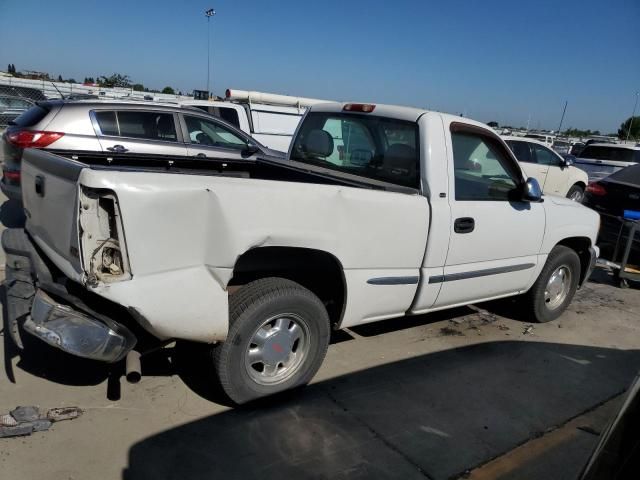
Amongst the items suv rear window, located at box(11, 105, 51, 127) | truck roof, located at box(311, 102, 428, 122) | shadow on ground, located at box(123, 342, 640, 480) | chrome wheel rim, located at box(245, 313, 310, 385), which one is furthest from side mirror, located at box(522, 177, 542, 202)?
suv rear window, located at box(11, 105, 51, 127)

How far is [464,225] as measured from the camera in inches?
150

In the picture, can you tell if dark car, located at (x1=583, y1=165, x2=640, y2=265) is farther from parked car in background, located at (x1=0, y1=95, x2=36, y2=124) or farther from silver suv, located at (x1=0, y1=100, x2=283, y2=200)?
parked car in background, located at (x1=0, y1=95, x2=36, y2=124)

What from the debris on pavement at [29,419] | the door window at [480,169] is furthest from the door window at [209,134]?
the debris on pavement at [29,419]

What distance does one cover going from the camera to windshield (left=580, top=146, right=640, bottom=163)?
14.8m

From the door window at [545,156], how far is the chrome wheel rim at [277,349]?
11.6 meters

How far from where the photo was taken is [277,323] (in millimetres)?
3129

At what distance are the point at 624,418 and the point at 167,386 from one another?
2.72m

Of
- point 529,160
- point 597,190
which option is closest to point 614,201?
point 597,190

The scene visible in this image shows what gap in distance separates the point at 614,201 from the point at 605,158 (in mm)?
8795

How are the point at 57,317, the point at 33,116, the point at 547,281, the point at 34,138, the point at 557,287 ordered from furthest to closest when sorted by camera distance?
the point at 33,116
the point at 34,138
the point at 557,287
the point at 547,281
the point at 57,317

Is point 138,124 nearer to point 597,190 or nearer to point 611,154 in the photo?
point 597,190

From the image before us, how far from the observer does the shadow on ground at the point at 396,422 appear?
8.95 feet

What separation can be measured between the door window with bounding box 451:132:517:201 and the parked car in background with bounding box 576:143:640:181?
41.0ft

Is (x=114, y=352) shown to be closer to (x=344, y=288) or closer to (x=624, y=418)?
(x=344, y=288)
